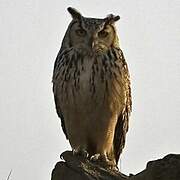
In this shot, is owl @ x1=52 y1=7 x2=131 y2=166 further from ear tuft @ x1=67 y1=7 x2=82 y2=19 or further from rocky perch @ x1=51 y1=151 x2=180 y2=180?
rocky perch @ x1=51 y1=151 x2=180 y2=180

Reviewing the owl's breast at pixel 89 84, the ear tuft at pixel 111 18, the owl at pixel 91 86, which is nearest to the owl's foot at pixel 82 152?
→ the owl at pixel 91 86

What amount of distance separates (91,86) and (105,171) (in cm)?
196

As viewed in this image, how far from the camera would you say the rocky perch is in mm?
3973

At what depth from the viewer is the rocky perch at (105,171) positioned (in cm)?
397

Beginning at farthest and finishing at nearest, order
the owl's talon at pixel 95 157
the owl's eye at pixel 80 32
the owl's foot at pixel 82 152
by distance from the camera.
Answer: the owl's eye at pixel 80 32, the owl's talon at pixel 95 157, the owl's foot at pixel 82 152

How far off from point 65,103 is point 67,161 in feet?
5.02

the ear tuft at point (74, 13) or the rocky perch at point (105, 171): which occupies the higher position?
the ear tuft at point (74, 13)

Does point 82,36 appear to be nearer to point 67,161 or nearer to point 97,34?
point 97,34

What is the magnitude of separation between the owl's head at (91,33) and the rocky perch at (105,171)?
1.52 metres

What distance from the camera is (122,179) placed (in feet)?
15.1

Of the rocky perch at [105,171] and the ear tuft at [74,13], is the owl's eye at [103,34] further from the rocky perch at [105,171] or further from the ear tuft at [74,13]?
the rocky perch at [105,171]

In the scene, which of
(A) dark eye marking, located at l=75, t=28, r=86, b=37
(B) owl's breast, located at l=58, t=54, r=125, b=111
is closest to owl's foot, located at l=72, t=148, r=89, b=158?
(B) owl's breast, located at l=58, t=54, r=125, b=111

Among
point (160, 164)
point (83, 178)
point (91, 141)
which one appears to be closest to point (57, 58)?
point (91, 141)

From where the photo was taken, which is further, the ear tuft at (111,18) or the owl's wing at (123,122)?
the ear tuft at (111,18)
